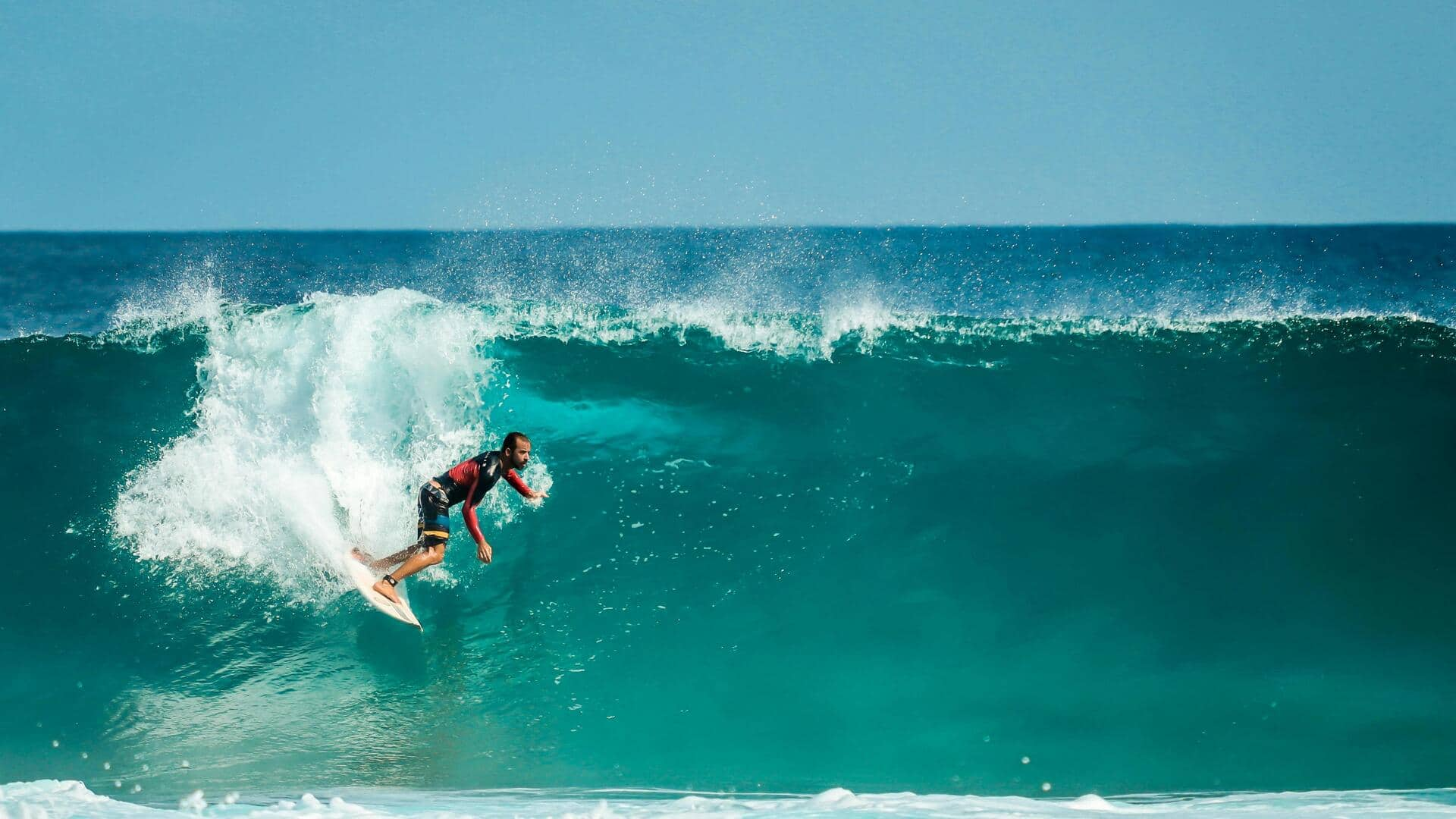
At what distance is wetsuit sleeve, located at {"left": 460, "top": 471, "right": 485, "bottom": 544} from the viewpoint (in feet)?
18.7

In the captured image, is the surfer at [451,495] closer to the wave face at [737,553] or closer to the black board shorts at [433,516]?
the black board shorts at [433,516]

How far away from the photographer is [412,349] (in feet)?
26.8

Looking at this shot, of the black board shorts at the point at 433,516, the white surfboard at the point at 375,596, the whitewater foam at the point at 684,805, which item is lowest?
the whitewater foam at the point at 684,805

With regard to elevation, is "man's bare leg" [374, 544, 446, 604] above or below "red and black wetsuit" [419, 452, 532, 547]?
below

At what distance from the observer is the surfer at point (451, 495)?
19.0ft

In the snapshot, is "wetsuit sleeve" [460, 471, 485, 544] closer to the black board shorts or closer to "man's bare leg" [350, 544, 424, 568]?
the black board shorts

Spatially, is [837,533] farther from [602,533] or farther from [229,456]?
[229,456]

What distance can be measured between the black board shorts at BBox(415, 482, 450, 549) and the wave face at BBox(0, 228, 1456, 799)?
651 mm

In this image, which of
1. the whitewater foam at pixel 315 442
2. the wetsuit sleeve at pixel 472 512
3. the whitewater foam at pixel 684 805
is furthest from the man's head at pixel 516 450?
the whitewater foam at pixel 684 805

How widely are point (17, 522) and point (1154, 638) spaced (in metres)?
7.94

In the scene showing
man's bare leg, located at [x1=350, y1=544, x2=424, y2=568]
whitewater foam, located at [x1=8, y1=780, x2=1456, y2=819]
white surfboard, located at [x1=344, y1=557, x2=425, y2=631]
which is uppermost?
man's bare leg, located at [x1=350, y1=544, x2=424, y2=568]

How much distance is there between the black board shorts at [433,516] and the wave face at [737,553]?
0.65m

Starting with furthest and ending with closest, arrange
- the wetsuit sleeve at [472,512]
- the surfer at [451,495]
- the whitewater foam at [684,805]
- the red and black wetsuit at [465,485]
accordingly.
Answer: the red and black wetsuit at [465,485]
the surfer at [451,495]
the wetsuit sleeve at [472,512]
the whitewater foam at [684,805]

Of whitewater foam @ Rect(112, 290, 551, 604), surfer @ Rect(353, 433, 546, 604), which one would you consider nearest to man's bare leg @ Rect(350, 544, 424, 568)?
surfer @ Rect(353, 433, 546, 604)
